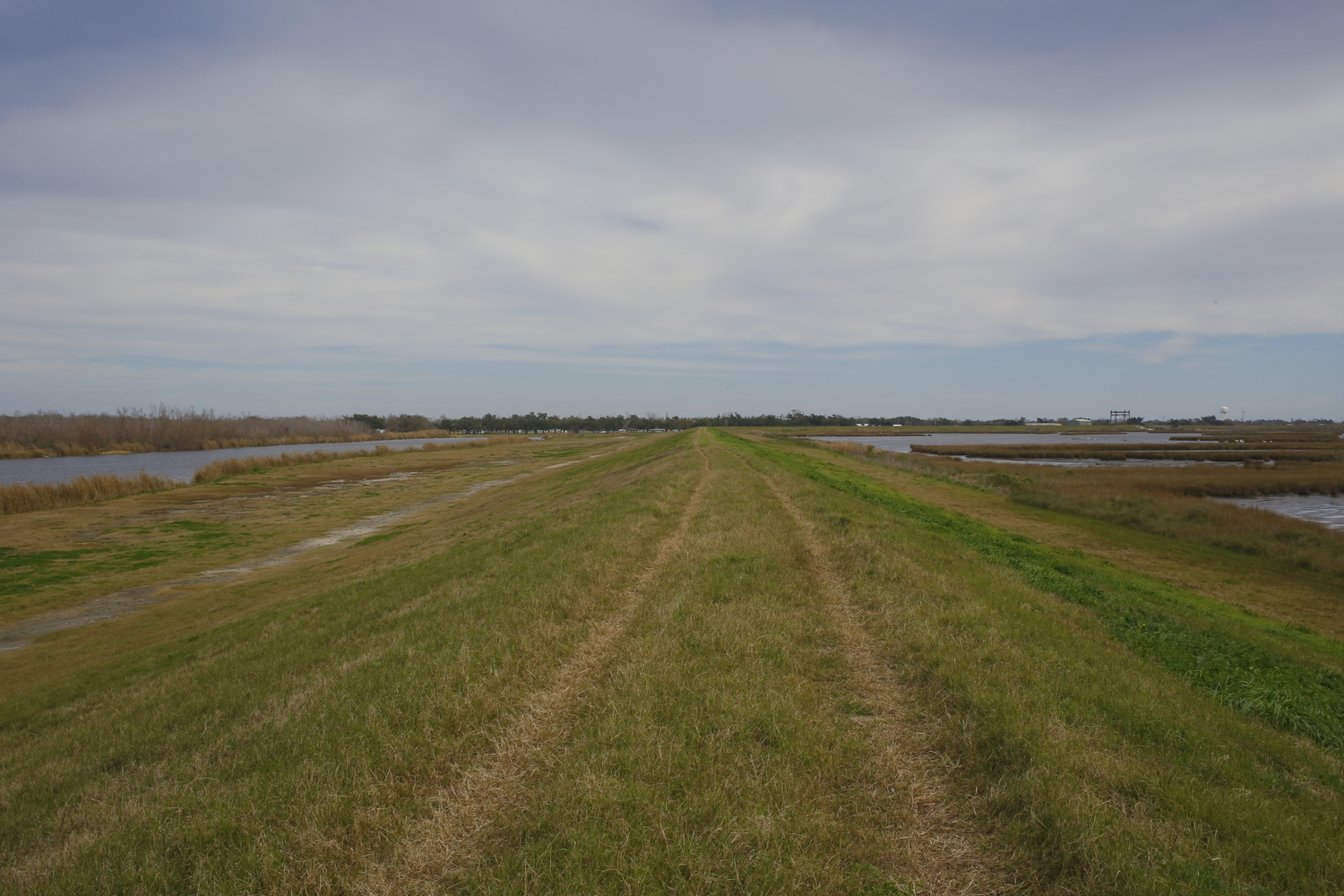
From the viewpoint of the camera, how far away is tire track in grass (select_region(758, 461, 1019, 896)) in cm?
464

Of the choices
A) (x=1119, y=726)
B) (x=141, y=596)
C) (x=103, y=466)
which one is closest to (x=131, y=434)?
(x=103, y=466)

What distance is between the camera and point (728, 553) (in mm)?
13398

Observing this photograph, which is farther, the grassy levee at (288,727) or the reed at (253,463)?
the reed at (253,463)

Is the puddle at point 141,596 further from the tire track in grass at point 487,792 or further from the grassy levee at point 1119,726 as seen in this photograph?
the grassy levee at point 1119,726

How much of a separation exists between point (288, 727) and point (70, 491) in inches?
2188

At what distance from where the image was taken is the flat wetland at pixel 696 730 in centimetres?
482

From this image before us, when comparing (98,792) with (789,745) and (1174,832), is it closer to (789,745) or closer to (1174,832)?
(789,745)

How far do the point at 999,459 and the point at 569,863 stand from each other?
91.1 metres

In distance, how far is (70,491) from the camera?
4506 cm

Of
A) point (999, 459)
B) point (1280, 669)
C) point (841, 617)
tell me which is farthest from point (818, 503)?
point (999, 459)

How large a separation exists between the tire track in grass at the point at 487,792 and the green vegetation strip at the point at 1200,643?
908 centimetres

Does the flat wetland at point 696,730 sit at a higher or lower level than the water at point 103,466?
higher

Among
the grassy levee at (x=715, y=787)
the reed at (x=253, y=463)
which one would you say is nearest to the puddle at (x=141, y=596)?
the grassy levee at (x=715, y=787)

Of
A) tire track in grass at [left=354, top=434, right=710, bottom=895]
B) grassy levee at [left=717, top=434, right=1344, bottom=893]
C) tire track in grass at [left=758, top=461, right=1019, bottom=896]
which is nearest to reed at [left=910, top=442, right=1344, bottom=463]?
grassy levee at [left=717, top=434, right=1344, bottom=893]
